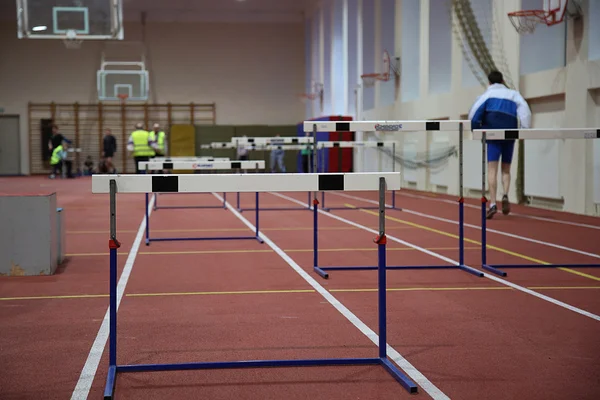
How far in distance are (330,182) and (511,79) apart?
1109 centimetres

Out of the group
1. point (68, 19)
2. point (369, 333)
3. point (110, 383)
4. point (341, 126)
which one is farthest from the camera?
point (68, 19)

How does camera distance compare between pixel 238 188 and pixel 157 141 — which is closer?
pixel 238 188

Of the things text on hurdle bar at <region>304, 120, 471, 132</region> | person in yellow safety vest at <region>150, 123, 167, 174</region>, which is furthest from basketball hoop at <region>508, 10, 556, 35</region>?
person in yellow safety vest at <region>150, 123, 167, 174</region>

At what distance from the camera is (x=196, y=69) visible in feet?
114

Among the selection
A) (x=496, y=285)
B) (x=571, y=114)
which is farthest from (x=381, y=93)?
(x=496, y=285)

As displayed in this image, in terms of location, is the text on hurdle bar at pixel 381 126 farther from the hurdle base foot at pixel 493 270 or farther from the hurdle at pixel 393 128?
the hurdle base foot at pixel 493 270

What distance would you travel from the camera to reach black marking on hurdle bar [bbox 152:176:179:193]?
362 centimetres

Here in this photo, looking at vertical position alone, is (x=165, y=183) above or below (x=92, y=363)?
above

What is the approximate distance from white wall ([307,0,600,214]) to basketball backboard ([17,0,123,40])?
7256 mm

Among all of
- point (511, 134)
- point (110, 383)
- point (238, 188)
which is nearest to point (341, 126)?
point (511, 134)

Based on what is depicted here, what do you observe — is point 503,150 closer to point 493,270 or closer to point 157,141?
point 493,270

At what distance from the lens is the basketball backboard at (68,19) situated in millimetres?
17188

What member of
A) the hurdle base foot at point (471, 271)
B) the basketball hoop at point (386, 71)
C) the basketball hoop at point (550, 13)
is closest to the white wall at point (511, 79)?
the basketball hoop at point (550, 13)

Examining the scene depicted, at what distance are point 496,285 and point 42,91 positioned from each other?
30.9 meters
